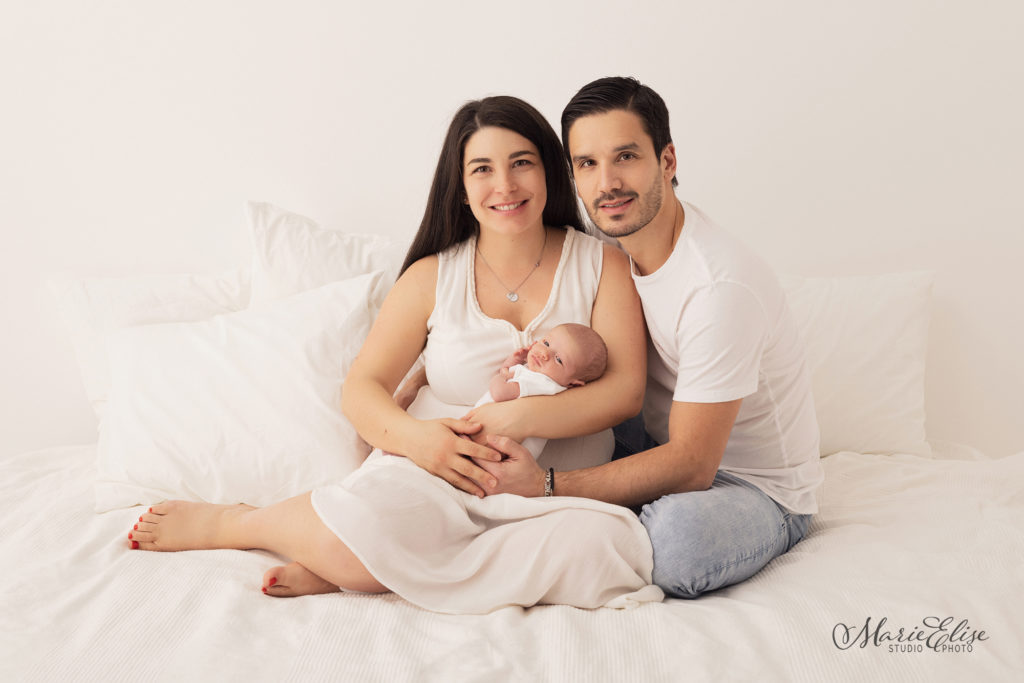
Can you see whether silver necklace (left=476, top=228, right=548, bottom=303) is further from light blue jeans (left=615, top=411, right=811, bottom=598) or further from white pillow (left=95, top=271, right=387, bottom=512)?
light blue jeans (left=615, top=411, right=811, bottom=598)

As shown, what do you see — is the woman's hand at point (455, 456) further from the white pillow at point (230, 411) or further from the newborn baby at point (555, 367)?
the white pillow at point (230, 411)

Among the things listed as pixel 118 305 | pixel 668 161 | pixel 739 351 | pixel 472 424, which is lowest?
pixel 472 424

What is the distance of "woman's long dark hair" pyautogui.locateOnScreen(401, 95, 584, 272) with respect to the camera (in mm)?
1854

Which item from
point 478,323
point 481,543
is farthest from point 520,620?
point 478,323

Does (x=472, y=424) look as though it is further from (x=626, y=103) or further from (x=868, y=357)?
(x=868, y=357)

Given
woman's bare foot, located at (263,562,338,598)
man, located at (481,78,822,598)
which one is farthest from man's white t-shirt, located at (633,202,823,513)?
woman's bare foot, located at (263,562,338,598)

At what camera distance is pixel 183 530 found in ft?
5.41

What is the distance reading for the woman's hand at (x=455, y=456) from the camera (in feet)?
5.28

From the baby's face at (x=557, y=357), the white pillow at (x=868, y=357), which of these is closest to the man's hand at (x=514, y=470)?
the baby's face at (x=557, y=357)

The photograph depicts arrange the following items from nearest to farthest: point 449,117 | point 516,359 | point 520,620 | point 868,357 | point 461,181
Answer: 1. point 520,620
2. point 516,359
3. point 461,181
4. point 868,357
5. point 449,117

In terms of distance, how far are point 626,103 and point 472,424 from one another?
77 cm

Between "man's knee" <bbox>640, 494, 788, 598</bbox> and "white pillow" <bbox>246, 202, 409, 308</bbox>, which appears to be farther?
"white pillow" <bbox>246, 202, 409, 308</bbox>

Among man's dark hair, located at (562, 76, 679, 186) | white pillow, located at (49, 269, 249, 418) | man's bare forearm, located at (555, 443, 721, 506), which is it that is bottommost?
man's bare forearm, located at (555, 443, 721, 506)

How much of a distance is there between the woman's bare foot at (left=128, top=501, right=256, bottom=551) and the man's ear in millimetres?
1201
